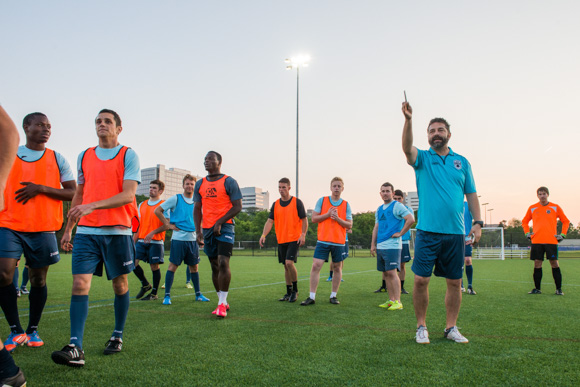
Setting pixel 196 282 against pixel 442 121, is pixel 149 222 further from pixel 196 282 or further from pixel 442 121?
pixel 442 121

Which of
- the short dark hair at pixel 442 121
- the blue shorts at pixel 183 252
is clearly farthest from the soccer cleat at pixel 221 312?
the short dark hair at pixel 442 121

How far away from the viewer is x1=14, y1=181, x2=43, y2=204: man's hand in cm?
406

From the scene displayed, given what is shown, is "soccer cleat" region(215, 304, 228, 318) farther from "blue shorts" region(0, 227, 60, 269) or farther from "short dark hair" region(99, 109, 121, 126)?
"short dark hair" region(99, 109, 121, 126)

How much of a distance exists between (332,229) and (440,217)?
10.9 ft

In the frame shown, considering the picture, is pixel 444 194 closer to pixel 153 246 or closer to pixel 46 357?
pixel 46 357

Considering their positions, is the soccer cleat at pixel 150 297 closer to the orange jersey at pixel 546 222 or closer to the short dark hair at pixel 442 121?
the short dark hair at pixel 442 121

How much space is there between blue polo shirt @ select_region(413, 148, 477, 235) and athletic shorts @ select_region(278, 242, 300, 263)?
3601mm

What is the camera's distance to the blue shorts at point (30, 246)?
3.96 m

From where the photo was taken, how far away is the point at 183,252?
8.01 metres

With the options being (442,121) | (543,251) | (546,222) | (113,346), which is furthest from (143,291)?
(546,222)

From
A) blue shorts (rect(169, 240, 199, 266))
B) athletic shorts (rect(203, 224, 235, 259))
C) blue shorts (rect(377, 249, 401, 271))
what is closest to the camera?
athletic shorts (rect(203, 224, 235, 259))

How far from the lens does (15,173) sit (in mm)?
4246

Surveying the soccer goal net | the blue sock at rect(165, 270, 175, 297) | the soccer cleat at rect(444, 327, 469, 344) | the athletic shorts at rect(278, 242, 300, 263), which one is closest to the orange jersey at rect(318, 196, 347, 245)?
the athletic shorts at rect(278, 242, 300, 263)

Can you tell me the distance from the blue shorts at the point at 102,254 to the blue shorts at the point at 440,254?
297cm
